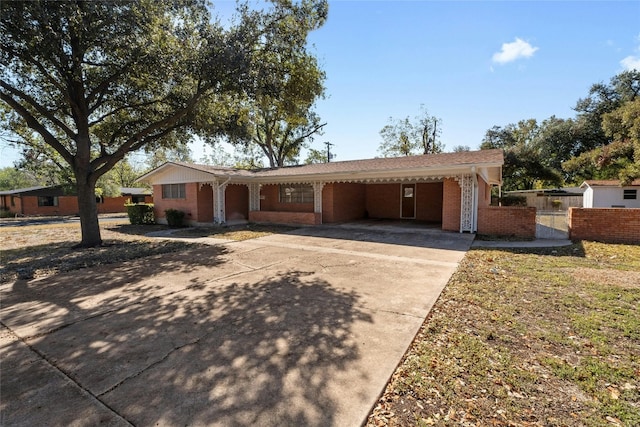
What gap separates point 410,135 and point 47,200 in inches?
1589

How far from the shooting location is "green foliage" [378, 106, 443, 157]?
33125mm

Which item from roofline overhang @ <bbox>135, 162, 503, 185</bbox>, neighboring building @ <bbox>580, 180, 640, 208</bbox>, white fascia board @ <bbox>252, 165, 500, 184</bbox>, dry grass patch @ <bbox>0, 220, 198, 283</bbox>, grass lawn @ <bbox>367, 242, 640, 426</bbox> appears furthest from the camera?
neighboring building @ <bbox>580, 180, 640, 208</bbox>

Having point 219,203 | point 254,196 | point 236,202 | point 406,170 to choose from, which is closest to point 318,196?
point 254,196

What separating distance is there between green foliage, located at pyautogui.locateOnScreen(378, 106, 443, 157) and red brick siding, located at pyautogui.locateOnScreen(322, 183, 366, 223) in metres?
18.4

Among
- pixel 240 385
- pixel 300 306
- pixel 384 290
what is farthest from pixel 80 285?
pixel 384 290

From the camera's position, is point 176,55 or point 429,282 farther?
point 176,55

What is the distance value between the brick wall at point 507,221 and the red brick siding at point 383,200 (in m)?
6.00

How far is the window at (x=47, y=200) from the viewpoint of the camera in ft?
102

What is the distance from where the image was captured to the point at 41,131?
8.98m

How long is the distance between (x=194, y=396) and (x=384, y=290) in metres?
3.46

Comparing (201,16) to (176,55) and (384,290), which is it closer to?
(176,55)

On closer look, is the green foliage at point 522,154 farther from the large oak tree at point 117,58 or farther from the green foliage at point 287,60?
the large oak tree at point 117,58

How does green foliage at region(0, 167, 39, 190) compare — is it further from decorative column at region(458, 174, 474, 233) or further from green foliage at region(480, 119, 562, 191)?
green foliage at region(480, 119, 562, 191)

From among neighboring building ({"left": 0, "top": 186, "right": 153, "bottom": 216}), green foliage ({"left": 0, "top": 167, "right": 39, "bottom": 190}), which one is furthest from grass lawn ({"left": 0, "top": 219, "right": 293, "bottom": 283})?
green foliage ({"left": 0, "top": 167, "right": 39, "bottom": 190})
